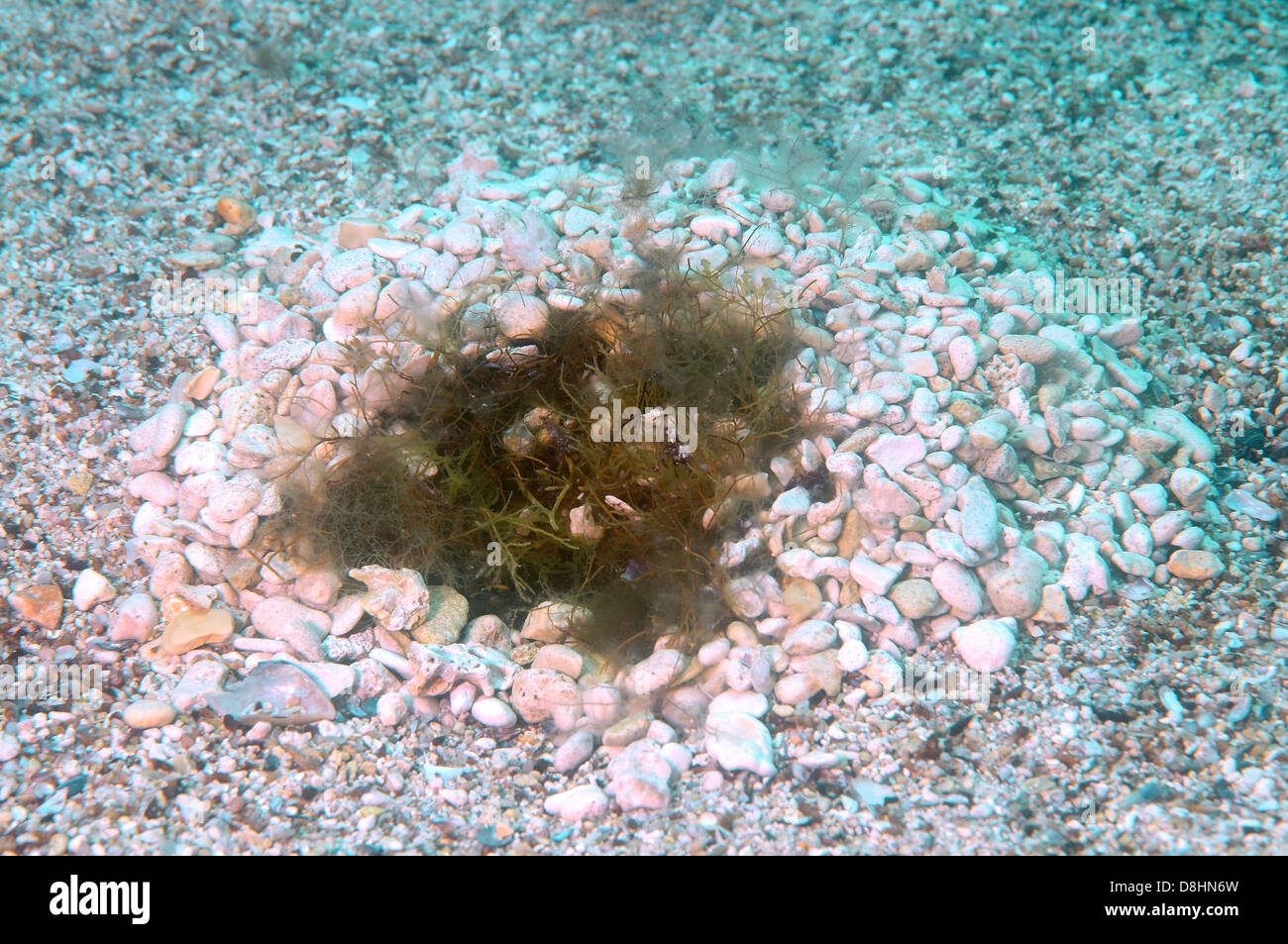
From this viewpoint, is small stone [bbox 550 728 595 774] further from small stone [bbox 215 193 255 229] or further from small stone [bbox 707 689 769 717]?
small stone [bbox 215 193 255 229]

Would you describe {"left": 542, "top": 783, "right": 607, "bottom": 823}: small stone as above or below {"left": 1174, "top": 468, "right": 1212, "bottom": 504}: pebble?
below

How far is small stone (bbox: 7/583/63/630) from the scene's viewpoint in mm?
2463

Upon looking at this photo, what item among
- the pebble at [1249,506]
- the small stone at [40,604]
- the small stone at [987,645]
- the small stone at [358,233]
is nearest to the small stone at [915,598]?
the small stone at [987,645]

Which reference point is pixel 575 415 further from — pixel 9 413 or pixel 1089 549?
pixel 9 413

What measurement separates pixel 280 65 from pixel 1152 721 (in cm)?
503

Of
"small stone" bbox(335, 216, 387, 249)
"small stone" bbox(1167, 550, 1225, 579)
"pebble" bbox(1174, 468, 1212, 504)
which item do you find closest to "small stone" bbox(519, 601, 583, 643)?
"small stone" bbox(335, 216, 387, 249)

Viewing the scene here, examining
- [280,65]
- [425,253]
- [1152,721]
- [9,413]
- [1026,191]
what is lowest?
[1152,721]

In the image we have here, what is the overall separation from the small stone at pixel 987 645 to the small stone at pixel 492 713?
4.50 ft

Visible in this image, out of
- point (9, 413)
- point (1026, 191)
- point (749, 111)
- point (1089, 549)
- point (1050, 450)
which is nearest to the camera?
point (1089, 549)

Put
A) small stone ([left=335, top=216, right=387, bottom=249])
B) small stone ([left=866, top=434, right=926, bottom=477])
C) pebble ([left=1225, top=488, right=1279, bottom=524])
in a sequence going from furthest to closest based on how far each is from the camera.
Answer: small stone ([left=335, top=216, right=387, bottom=249]), pebble ([left=1225, top=488, right=1279, bottom=524]), small stone ([left=866, top=434, right=926, bottom=477])

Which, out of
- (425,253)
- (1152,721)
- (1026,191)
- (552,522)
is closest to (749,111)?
(1026,191)

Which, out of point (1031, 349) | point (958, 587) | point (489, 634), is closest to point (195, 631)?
point (489, 634)

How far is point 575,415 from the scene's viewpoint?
8.92 feet

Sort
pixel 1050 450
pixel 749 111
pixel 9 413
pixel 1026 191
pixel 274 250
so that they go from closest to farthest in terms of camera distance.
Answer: pixel 1050 450 → pixel 9 413 → pixel 274 250 → pixel 1026 191 → pixel 749 111
